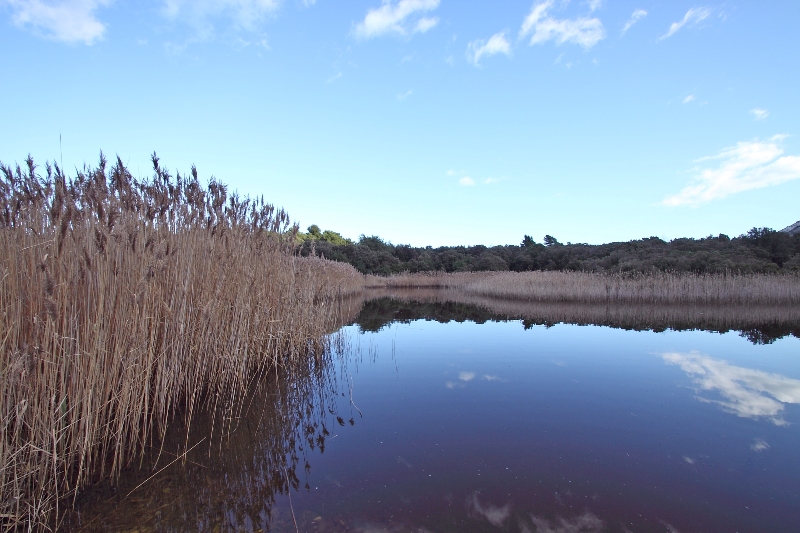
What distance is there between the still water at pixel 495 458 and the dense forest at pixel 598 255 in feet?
28.5

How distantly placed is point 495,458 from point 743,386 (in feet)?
12.7

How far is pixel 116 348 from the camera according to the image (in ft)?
7.88

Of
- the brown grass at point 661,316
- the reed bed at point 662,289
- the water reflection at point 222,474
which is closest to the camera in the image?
the water reflection at point 222,474

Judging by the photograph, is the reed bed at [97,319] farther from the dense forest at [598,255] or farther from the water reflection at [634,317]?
the dense forest at [598,255]

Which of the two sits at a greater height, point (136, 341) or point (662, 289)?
point (136, 341)

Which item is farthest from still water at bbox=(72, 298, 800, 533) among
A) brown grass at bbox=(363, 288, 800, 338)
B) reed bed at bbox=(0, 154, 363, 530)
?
brown grass at bbox=(363, 288, 800, 338)

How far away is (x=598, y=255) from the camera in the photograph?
107 feet

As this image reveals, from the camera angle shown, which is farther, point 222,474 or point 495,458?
point 495,458

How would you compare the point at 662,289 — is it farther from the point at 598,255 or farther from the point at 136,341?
the point at 598,255

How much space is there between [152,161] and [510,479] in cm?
338

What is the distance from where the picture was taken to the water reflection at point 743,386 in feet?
13.5

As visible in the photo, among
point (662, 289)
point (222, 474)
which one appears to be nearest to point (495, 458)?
point (222, 474)

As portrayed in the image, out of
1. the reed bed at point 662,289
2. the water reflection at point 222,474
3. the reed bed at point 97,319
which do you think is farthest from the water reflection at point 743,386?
the reed bed at point 662,289

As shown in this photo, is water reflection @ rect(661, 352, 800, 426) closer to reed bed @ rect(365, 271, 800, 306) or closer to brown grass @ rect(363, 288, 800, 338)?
brown grass @ rect(363, 288, 800, 338)
